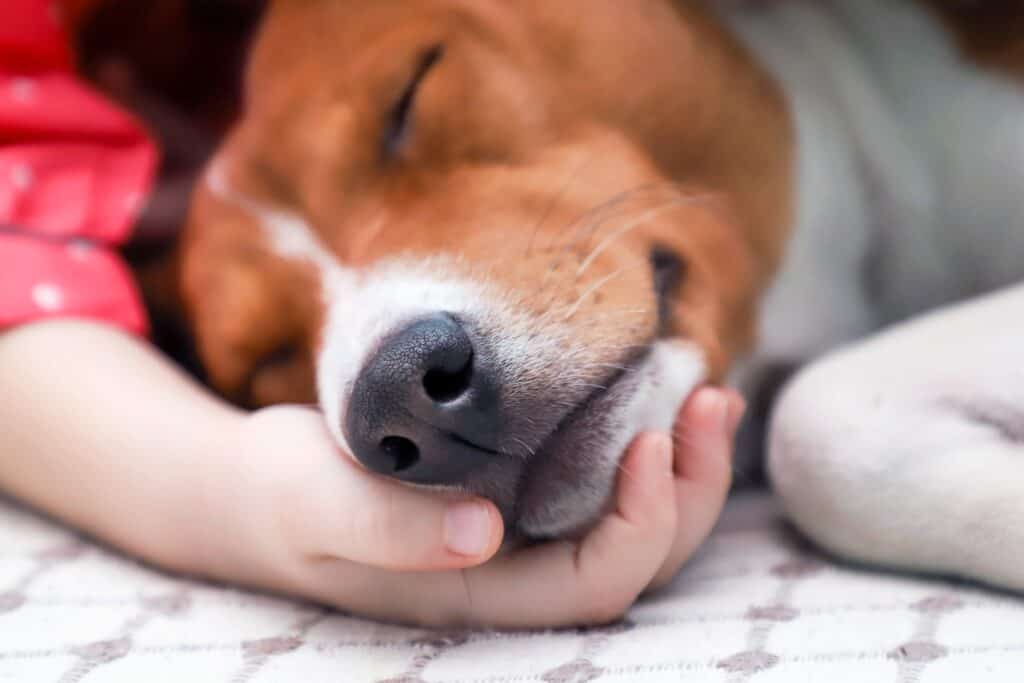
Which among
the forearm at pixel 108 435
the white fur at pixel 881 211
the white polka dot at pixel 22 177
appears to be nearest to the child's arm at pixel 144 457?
the forearm at pixel 108 435

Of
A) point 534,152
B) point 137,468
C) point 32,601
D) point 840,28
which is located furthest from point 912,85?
point 32,601

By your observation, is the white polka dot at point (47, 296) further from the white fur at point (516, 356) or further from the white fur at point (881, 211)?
the white fur at point (881, 211)

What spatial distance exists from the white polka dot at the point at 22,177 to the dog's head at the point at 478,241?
20 centimetres

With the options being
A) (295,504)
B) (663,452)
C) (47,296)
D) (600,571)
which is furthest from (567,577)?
(47,296)

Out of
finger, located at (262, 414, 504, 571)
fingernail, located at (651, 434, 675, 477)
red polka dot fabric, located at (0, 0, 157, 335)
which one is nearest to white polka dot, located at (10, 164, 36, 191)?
red polka dot fabric, located at (0, 0, 157, 335)

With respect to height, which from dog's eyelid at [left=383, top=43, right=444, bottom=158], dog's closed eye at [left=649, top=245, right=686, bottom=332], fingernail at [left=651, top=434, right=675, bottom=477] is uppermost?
dog's eyelid at [left=383, top=43, right=444, bottom=158]

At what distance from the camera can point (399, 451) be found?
0.84 metres

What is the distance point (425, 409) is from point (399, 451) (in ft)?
0.15

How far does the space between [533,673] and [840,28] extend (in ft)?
3.39

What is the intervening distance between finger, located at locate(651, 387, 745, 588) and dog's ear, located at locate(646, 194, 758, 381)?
118mm

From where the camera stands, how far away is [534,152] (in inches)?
46.1

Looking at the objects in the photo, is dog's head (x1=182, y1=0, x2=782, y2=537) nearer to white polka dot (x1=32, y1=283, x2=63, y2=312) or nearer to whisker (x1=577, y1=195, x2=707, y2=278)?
Result: whisker (x1=577, y1=195, x2=707, y2=278)

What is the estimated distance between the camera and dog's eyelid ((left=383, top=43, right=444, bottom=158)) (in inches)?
46.8

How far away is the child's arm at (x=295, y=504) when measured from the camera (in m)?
0.87
